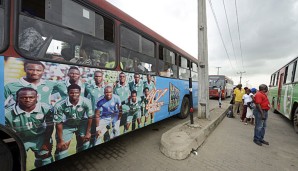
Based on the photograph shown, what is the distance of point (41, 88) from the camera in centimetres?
199

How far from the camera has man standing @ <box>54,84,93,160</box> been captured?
2.21 metres

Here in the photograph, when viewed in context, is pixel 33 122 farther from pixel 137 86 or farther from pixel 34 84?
pixel 137 86

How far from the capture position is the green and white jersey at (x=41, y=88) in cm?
174

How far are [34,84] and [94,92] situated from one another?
35.0 inches

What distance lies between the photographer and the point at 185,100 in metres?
6.79

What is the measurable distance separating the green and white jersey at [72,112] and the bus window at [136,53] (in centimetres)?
110

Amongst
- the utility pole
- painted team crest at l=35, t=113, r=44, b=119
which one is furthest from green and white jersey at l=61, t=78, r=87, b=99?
the utility pole

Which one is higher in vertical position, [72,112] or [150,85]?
[150,85]

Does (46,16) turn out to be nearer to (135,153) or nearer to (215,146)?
(135,153)

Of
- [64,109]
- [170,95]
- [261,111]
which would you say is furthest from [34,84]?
[261,111]

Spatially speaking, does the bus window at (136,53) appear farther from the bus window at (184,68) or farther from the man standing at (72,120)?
the bus window at (184,68)

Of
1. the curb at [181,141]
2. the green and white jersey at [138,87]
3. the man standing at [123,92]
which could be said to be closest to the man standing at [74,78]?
the man standing at [123,92]

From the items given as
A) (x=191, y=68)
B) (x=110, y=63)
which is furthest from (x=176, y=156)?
(x=191, y=68)

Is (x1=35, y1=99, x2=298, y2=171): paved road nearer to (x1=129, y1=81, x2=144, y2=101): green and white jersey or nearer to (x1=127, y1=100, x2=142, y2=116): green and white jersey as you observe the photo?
(x1=127, y1=100, x2=142, y2=116): green and white jersey
